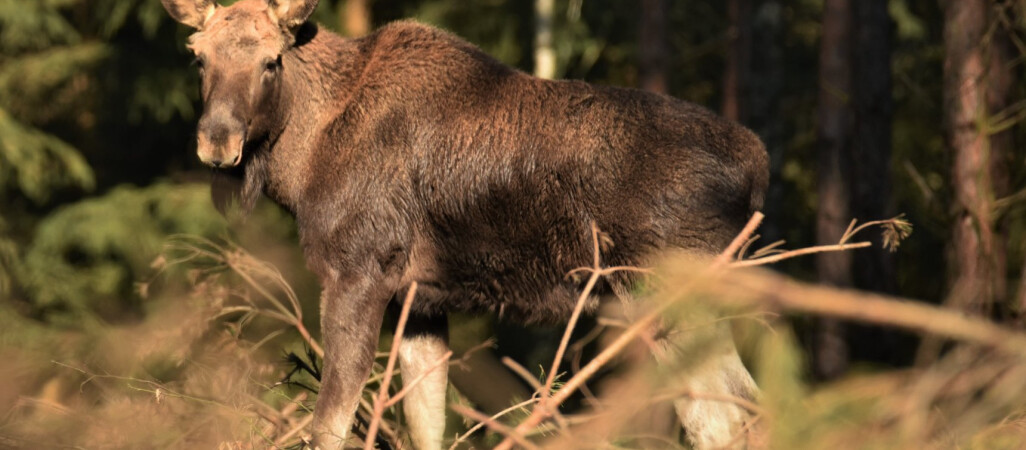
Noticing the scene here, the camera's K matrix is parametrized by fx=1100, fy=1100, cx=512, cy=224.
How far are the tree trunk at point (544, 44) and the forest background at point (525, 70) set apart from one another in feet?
0.17

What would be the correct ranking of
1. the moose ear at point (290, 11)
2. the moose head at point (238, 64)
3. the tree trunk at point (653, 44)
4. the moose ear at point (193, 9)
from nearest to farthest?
the moose head at point (238, 64)
the moose ear at point (290, 11)
the moose ear at point (193, 9)
the tree trunk at point (653, 44)

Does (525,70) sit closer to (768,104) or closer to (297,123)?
(768,104)

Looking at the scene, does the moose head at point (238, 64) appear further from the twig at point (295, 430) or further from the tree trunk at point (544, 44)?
the tree trunk at point (544, 44)

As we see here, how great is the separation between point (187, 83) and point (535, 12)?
4954 millimetres

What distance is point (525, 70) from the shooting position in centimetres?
1554

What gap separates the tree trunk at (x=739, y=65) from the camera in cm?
1727

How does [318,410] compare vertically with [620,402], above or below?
below

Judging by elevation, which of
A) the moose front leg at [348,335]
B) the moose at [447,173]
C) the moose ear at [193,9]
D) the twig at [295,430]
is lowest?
the twig at [295,430]

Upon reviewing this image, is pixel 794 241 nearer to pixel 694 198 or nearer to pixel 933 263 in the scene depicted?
pixel 933 263

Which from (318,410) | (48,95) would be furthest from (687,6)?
(318,410)

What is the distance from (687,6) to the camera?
21766mm

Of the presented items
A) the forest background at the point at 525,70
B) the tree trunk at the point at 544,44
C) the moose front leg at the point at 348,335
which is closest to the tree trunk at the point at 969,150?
the forest background at the point at 525,70

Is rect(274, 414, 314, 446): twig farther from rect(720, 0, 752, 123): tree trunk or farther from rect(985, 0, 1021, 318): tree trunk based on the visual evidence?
rect(720, 0, 752, 123): tree trunk

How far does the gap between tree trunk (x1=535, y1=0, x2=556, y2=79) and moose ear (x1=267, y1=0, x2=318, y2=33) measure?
791 cm
